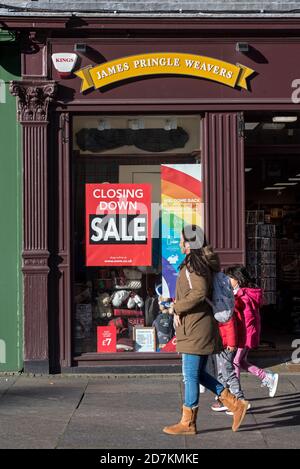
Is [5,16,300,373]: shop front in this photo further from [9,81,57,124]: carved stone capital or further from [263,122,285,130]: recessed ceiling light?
[263,122,285,130]: recessed ceiling light

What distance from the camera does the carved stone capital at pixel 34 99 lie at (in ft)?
29.6

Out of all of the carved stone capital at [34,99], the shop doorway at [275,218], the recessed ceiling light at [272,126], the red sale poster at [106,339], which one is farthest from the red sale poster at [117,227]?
the recessed ceiling light at [272,126]

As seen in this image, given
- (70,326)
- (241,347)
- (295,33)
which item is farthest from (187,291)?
(295,33)

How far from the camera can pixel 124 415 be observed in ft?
23.8

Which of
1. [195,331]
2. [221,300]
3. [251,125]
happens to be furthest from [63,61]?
[195,331]

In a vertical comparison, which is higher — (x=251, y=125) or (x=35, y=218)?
(x=251, y=125)

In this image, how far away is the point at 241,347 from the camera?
290 inches

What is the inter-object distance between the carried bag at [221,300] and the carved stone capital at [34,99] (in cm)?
358

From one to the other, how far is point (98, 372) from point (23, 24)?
4.34 meters

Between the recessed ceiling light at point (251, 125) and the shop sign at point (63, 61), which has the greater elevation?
the shop sign at point (63, 61)

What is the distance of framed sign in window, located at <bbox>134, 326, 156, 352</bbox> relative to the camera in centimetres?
938

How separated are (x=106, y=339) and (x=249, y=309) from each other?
2613 millimetres

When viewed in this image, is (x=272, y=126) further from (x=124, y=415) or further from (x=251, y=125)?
(x=124, y=415)

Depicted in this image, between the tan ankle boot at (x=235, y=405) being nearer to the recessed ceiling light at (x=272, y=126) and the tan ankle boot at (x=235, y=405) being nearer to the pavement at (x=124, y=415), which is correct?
the pavement at (x=124, y=415)
